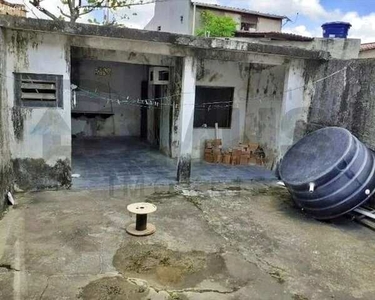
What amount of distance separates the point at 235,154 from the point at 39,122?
5488 mm

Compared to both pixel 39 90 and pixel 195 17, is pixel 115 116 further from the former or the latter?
pixel 195 17

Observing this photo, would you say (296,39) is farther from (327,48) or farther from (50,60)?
(50,60)

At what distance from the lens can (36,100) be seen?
6.75m

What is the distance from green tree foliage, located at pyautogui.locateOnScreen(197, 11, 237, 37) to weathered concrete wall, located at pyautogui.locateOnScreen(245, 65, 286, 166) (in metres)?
6.07

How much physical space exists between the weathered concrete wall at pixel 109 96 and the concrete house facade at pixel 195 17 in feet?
18.5

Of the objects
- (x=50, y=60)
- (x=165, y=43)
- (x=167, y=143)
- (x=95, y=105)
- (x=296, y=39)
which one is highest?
(x=296, y=39)

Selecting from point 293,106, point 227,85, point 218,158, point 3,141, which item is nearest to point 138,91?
point 227,85

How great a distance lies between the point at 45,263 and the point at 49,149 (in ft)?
10.6

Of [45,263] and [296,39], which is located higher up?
[296,39]

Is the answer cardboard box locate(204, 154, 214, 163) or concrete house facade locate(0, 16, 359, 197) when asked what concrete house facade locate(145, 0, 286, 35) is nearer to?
concrete house facade locate(0, 16, 359, 197)

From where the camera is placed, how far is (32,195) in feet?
22.1

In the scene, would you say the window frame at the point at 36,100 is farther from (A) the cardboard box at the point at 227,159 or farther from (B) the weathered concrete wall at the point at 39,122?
(A) the cardboard box at the point at 227,159

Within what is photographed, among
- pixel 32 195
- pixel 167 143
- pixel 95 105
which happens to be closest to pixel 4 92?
pixel 32 195

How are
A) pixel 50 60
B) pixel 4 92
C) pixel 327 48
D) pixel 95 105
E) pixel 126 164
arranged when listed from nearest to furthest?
pixel 4 92 → pixel 50 60 → pixel 126 164 → pixel 327 48 → pixel 95 105
